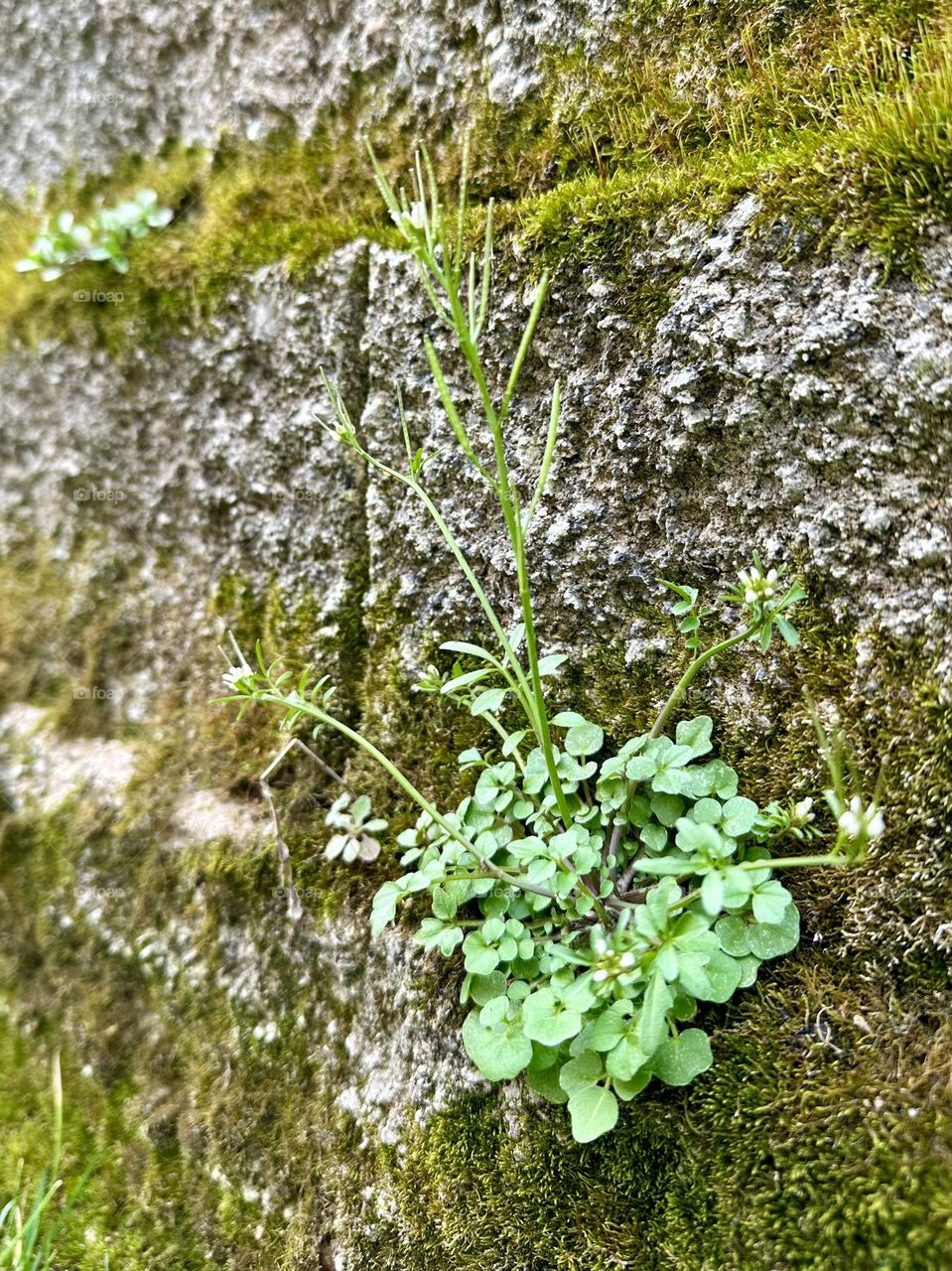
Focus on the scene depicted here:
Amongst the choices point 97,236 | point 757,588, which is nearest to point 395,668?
point 757,588

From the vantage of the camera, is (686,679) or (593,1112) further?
(686,679)

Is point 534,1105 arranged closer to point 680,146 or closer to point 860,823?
point 860,823

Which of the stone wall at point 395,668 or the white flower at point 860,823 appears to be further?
the stone wall at point 395,668

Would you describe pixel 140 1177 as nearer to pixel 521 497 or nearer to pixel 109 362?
pixel 521 497

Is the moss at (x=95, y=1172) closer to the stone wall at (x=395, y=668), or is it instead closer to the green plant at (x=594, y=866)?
the stone wall at (x=395, y=668)

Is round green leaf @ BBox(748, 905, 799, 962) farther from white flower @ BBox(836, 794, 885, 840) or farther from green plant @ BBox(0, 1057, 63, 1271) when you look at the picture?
green plant @ BBox(0, 1057, 63, 1271)

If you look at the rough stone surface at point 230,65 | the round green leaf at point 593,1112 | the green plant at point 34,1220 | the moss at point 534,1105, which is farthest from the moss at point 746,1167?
the rough stone surface at point 230,65
